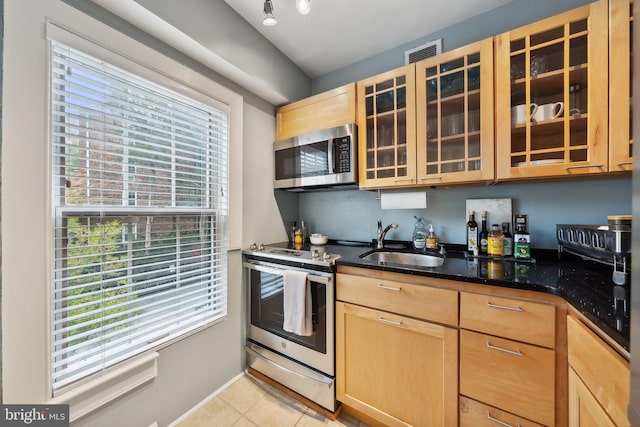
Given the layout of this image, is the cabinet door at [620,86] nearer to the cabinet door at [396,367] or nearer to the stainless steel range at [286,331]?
the cabinet door at [396,367]

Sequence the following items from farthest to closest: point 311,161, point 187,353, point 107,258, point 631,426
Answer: point 311,161 → point 187,353 → point 107,258 → point 631,426

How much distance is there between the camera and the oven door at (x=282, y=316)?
1.42m

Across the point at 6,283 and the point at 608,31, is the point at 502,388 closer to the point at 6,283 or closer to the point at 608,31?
the point at 608,31

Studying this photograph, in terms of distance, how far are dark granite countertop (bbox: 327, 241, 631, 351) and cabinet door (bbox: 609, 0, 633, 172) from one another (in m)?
0.51

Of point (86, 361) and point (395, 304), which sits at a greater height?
point (395, 304)

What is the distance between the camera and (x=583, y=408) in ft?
2.54

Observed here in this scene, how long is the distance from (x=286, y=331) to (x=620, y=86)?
216 cm

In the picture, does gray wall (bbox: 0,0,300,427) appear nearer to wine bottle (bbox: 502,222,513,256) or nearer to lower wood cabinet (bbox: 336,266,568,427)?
lower wood cabinet (bbox: 336,266,568,427)

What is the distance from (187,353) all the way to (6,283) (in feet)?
3.00

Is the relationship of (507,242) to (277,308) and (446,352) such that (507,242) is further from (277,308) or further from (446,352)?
(277,308)

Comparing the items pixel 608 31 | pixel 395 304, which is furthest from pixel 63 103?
pixel 608 31

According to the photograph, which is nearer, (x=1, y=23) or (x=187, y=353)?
(x=1, y=23)

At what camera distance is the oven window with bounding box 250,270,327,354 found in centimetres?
145

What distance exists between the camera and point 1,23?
86 centimetres
